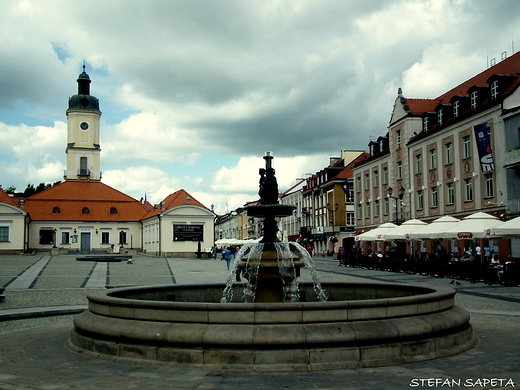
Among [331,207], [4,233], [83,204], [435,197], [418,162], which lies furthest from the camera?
[83,204]

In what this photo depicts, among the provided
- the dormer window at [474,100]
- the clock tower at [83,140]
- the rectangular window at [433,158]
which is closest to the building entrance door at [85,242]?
the clock tower at [83,140]

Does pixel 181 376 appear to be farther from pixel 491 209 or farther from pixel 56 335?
pixel 491 209

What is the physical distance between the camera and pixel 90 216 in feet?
246

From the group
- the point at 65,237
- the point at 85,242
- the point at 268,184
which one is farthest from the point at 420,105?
the point at 65,237

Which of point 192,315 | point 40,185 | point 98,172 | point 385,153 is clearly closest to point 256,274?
point 192,315

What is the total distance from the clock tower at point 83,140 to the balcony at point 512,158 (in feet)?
212

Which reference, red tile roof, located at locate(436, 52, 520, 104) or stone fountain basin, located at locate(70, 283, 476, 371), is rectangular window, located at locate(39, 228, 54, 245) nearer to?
red tile roof, located at locate(436, 52, 520, 104)

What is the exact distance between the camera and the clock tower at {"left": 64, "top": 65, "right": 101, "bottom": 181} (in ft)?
278

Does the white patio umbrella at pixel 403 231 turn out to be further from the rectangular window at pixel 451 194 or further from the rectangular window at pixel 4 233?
the rectangular window at pixel 4 233

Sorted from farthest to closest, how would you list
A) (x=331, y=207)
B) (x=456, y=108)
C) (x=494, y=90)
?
1. (x=331, y=207)
2. (x=456, y=108)
3. (x=494, y=90)

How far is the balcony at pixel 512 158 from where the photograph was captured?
3159 cm

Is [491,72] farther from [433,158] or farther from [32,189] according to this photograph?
[32,189]

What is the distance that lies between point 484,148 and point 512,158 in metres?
1.85

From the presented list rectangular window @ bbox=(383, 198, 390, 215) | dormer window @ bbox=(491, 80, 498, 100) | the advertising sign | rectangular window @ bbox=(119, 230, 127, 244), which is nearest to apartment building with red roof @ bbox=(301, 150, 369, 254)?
rectangular window @ bbox=(383, 198, 390, 215)
